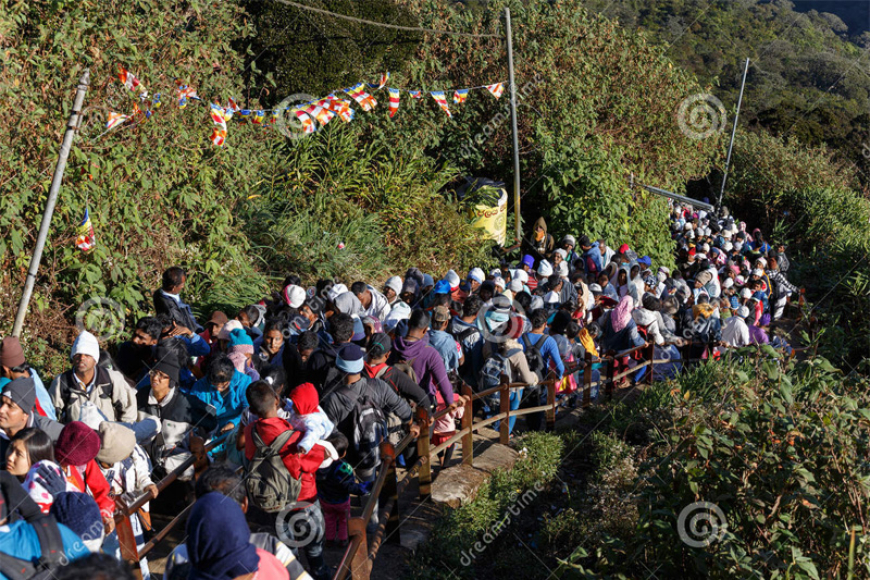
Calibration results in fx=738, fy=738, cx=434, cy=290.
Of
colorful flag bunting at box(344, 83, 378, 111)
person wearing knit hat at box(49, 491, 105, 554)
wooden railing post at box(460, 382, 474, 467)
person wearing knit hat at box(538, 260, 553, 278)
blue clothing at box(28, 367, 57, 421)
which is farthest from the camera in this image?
colorful flag bunting at box(344, 83, 378, 111)

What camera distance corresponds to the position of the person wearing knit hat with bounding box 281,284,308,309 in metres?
6.36

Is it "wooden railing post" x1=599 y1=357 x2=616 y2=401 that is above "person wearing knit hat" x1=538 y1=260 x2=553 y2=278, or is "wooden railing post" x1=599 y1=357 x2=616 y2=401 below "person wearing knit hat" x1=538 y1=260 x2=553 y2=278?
below

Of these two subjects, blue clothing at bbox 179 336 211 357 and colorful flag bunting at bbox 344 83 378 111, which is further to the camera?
colorful flag bunting at bbox 344 83 378 111

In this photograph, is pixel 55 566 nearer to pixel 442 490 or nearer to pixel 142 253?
pixel 442 490

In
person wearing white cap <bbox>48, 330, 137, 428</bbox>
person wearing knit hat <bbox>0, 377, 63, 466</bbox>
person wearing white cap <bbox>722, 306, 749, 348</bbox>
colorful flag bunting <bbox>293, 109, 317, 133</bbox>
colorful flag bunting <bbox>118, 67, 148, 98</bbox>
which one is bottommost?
person wearing white cap <bbox>722, 306, 749, 348</bbox>

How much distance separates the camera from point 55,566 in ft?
8.84

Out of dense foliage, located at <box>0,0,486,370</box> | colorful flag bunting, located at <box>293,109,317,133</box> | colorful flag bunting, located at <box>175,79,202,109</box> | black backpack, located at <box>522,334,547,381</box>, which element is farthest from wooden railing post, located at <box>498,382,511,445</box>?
colorful flag bunting, located at <box>293,109,317,133</box>

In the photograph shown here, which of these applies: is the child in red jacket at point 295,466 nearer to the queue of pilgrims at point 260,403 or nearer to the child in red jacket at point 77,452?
the queue of pilgrims at point 260,403

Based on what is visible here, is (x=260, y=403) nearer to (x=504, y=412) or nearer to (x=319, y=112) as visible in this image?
(x=504, y=412)

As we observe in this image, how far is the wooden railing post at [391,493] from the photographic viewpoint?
14.5ft

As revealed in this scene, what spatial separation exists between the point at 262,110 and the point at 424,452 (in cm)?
602

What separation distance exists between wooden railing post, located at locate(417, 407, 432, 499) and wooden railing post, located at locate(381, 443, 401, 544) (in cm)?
25

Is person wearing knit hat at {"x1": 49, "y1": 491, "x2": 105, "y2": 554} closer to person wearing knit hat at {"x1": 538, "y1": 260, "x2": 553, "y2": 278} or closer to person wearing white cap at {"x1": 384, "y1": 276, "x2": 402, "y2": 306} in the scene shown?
person wearing white cap at {"x1": 384, "y1": 276, "x2": 402, "y2": 306}

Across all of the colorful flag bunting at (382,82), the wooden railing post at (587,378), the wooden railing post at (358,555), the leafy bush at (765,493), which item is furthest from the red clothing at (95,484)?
the colorful flag bunting at (382,82)
